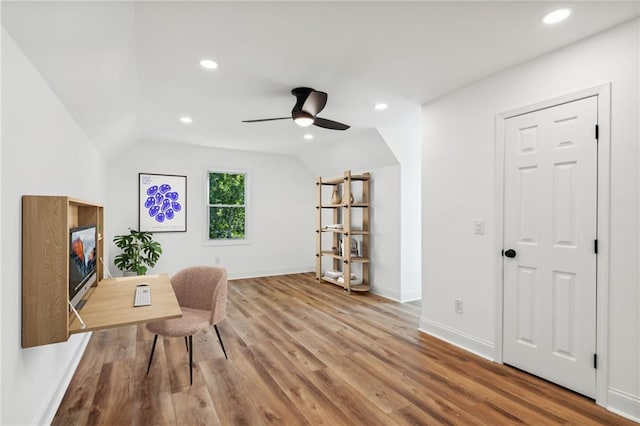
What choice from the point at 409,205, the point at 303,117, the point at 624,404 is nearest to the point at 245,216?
the point at 409,205

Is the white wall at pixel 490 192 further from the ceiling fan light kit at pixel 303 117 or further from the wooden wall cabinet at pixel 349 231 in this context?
the wooden wall cabinet at pixel 349 231

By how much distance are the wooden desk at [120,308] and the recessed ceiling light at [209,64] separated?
183cm

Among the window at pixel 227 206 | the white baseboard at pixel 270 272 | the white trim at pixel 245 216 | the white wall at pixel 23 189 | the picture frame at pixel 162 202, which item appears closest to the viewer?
the white wall at pixel 23 189

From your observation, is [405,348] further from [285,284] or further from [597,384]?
[285,284]

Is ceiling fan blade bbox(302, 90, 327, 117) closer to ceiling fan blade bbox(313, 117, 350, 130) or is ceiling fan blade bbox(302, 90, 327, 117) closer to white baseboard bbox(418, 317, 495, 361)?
ceiling fan blade bbox(313, 117, 350, 130)

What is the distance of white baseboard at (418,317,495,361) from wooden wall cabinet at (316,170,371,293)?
180 centimetres

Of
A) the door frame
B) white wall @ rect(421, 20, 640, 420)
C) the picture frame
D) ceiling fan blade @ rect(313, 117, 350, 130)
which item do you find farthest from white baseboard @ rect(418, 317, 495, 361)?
the picture frame

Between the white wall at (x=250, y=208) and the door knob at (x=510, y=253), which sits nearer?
the door knob at (x=510, y=253)

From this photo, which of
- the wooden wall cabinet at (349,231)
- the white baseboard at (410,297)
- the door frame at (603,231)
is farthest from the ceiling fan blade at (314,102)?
the white baseboard at (410,297)

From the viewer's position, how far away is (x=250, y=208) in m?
6.33

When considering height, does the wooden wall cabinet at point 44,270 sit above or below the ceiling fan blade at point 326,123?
below

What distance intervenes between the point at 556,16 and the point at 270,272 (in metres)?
5.73

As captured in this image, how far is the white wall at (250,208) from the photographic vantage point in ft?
17.2

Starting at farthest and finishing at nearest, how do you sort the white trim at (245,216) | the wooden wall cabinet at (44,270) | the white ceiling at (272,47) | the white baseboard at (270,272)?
the white baseboard at (270,272)
the white trim at (245,216)
the white ceiling at (272,47)
the wooden wall cabinet at (44,270)
